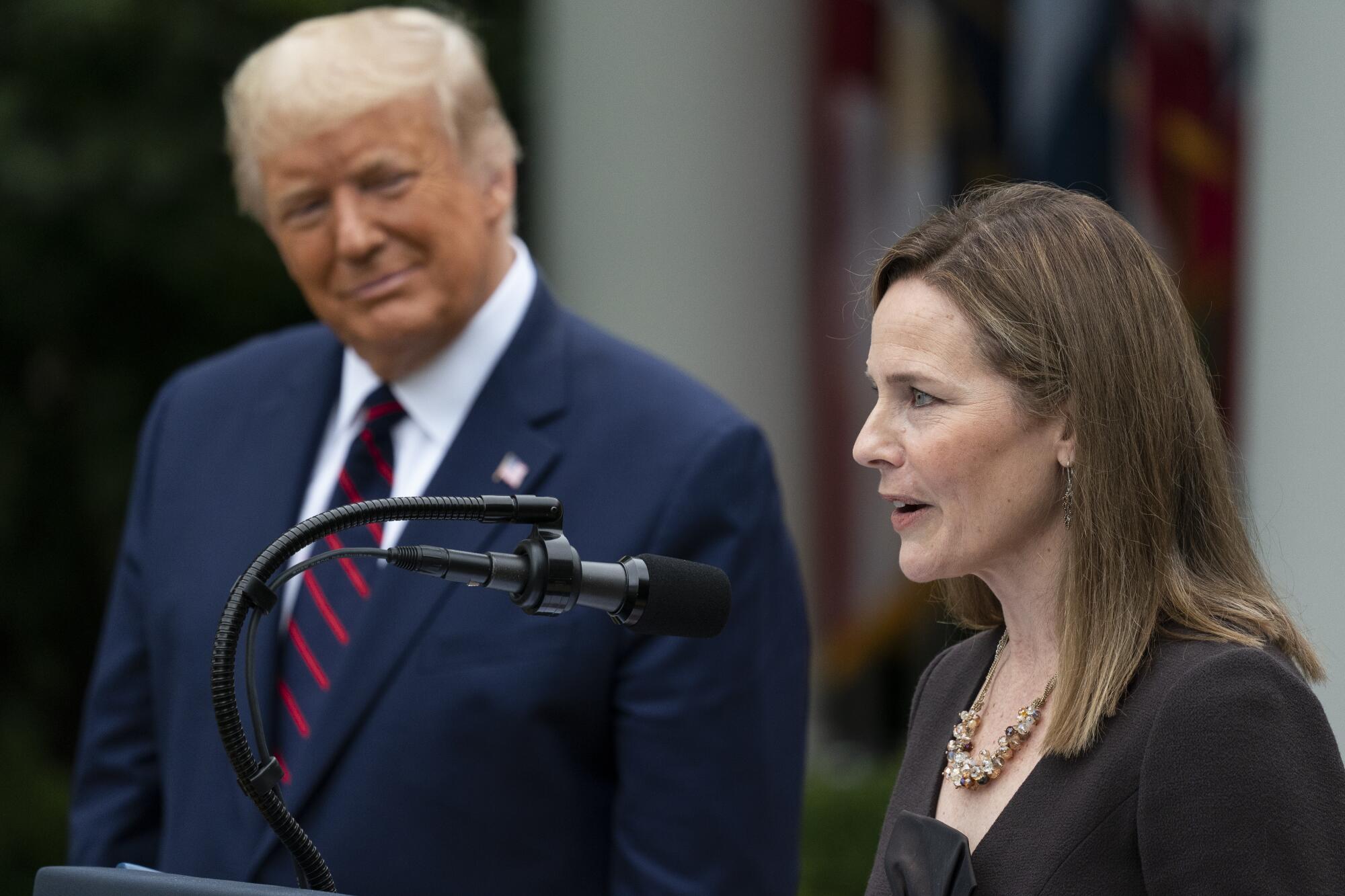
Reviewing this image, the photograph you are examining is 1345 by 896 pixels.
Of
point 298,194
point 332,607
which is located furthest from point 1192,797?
point 298,194

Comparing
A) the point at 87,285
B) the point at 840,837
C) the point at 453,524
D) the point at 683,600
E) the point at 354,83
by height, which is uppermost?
the point at 354,83

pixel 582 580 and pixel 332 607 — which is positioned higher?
pixel 582 580

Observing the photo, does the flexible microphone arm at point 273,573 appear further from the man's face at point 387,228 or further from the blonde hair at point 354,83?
the blonde hair at point 354,83

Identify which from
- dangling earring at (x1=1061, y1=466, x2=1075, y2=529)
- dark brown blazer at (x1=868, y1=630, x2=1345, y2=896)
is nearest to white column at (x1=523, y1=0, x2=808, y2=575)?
dangling earring at (x1=1061, y1=466, x2=1075, y2=529)

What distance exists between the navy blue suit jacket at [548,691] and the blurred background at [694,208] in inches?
122

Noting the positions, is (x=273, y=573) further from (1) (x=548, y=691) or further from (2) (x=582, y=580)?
Result: (1) (x=548, y=691)

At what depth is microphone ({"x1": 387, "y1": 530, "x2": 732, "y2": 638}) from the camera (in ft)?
4.83

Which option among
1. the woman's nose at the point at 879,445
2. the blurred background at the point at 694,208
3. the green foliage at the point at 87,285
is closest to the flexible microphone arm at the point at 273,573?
the woman's nose at the point at 879,445

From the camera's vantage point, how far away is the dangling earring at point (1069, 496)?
5.46ft

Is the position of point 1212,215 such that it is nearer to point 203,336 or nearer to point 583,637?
point 203,336

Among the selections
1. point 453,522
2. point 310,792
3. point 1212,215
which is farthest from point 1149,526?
point 1212,215

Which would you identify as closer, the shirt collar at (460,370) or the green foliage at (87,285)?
the shirt collar at (460,370)

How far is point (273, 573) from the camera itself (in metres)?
1.51

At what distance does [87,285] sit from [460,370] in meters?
3.96
